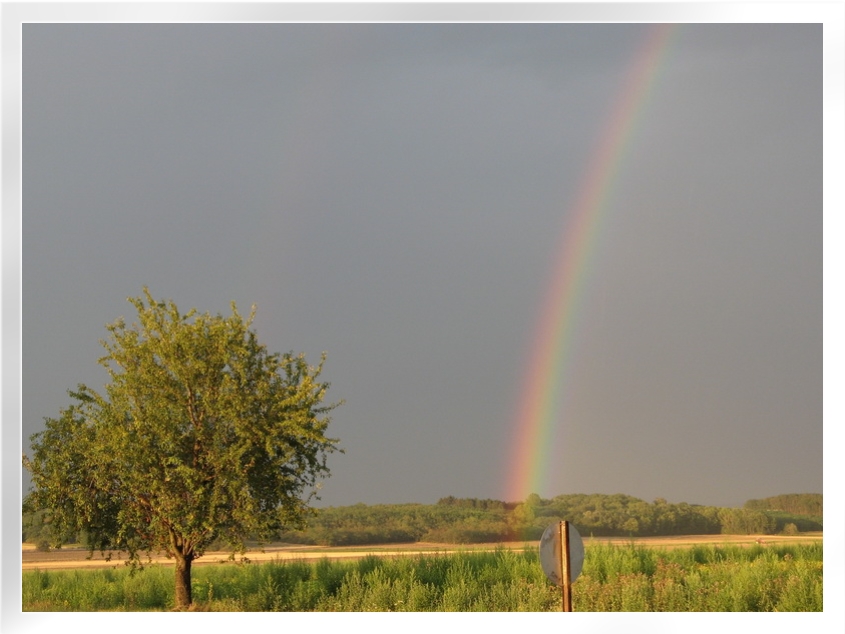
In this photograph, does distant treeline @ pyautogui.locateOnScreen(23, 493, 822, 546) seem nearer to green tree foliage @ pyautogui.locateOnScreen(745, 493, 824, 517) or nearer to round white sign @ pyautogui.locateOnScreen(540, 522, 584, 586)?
green tree foliage @ pyautogui.locateOnScreen(745, 493, 824, 517)

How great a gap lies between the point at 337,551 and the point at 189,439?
11043mm

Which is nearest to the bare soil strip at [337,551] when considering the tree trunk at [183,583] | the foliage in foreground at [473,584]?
the foliage in foreground at [473,584]

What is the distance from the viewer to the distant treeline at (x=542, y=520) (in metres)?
26.3

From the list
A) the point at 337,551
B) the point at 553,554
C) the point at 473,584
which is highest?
the point at 553,554

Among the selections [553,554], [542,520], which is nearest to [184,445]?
[553,554]

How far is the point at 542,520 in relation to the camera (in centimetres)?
2758

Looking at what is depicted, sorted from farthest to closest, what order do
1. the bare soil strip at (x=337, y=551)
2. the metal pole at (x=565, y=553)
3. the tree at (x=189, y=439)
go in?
the bare soil strip at (x=337, y=551) → the tree at (x=189, y=439) → the metal pole at (x=565, y=553)

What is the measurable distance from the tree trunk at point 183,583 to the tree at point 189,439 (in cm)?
64

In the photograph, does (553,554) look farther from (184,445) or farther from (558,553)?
(184,445)

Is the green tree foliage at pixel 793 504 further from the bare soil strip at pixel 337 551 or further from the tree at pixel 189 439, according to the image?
the tree at pixel 189 439

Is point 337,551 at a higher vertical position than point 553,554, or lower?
lower

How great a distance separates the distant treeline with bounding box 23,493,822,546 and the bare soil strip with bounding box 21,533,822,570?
2.13ft
